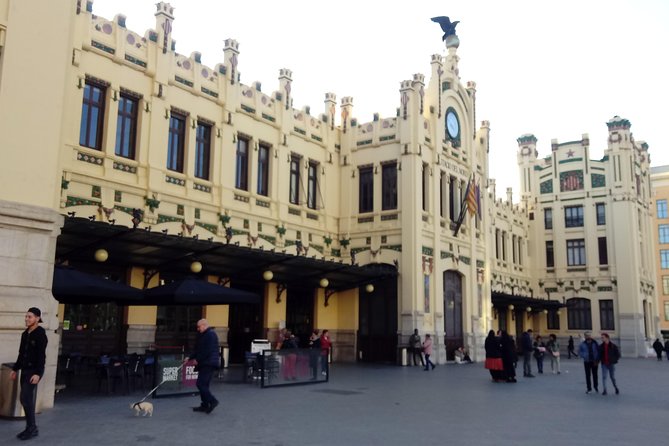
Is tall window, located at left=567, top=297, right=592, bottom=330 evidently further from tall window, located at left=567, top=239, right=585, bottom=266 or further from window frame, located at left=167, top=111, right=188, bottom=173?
window frame, located at left=167, top=111, right=188, bottom=173

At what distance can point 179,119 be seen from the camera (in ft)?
75.7

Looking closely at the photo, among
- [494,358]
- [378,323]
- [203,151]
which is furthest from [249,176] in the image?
[494,358]

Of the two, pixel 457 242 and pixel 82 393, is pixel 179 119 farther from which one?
pixel 457 242

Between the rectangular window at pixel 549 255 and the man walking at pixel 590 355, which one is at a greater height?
the rectangular window at pixel 549 255

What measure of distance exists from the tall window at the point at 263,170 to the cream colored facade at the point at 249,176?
20cm

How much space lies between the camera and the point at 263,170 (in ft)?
86.5

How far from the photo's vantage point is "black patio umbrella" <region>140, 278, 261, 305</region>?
16.1 meters

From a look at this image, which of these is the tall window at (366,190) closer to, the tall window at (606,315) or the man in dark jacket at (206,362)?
the man in dark jacket at (206,362)

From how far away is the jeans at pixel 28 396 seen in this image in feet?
30.7

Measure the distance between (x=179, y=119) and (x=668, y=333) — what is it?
56.3 m

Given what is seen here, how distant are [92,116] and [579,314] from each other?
127ft

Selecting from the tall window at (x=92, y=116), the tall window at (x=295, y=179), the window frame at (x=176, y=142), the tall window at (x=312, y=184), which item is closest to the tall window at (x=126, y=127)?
the tall window at (x=92, y=116)

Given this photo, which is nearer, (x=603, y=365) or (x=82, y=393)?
(x=82, y=393)

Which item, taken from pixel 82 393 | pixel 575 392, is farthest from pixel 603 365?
pixel 82 393
